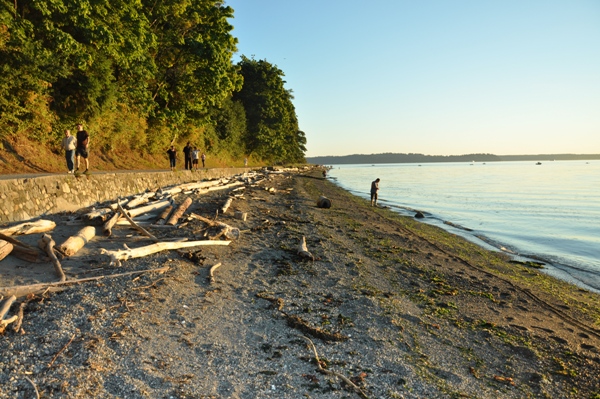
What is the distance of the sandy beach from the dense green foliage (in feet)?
33.4

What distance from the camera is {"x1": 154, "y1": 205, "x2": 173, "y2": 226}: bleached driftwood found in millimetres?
10813

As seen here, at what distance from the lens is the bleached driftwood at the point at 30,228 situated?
26.3ft

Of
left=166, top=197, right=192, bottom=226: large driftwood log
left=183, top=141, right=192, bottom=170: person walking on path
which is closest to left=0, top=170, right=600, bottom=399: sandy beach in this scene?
left=166, top=197, right=192, bottom=226: large driftwood log

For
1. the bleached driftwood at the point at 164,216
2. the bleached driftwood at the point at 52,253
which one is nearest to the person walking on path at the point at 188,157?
the bleached driftwood at the point at 164,216

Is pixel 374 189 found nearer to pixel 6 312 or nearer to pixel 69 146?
pixel 69 146

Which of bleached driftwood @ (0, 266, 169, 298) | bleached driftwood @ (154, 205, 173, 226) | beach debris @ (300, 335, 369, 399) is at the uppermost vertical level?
bleached driftwood @ (154, 205, 173, 226)

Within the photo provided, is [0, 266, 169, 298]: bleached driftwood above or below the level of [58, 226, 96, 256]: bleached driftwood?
below

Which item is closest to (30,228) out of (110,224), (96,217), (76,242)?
(96,217)

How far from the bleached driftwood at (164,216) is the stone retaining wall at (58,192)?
142 inches

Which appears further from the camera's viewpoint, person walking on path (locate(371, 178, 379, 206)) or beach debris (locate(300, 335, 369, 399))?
person walking on path (locate(371, 178, 379, 206))

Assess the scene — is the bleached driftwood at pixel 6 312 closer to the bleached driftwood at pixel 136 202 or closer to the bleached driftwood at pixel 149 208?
the bleached driftwood at pixel 149 208

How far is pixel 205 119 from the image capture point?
102 ft

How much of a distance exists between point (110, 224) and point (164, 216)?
6.54 feet

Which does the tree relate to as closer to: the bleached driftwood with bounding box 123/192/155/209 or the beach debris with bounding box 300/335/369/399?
the bleached driftwood with bounding box 123/192/155/209
